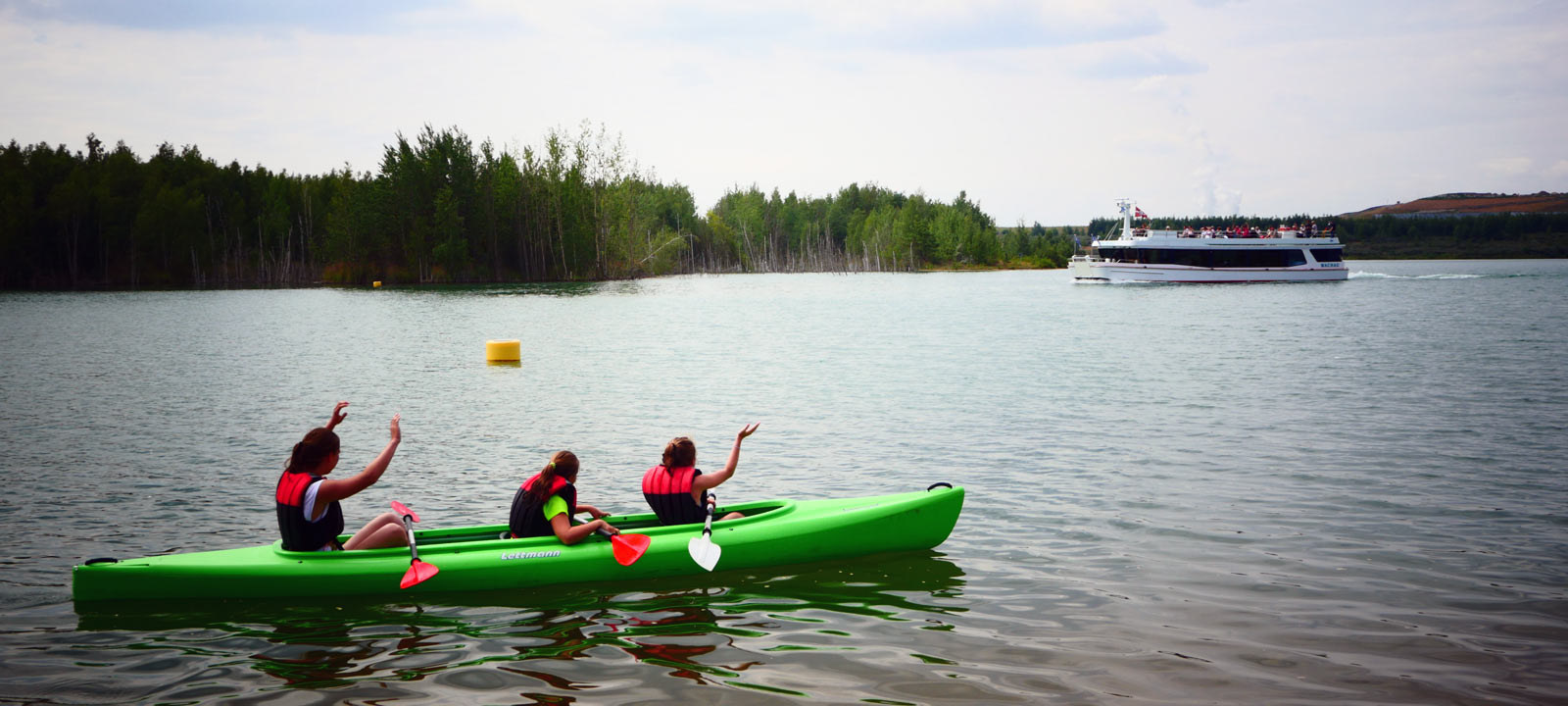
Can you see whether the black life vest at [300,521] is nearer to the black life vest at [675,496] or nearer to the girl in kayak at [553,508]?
the girl in kayak at [553,508]

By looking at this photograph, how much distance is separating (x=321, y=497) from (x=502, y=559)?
142 cm

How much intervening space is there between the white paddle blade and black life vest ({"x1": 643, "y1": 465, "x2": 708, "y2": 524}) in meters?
0.39

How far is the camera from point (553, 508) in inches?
332

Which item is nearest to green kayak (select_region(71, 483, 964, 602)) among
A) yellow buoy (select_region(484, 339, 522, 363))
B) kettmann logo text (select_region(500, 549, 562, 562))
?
kettmann logo text (select_region(500, 549, 562, 562))

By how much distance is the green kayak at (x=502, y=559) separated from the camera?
798cm

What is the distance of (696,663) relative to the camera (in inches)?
268

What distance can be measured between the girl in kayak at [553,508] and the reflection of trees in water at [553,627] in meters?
0.49

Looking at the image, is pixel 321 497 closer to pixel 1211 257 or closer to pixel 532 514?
pixel 532 514

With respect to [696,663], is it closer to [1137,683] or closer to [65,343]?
[1137,683]

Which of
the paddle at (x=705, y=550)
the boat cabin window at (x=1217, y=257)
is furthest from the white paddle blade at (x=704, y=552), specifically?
the boat cabin window at (x=1217, y=257)

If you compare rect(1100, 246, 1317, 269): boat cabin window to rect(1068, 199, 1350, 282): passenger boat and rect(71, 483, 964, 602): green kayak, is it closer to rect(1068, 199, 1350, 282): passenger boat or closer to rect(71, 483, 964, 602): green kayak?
rect(1068, 199, 1350, 282): passenger boat

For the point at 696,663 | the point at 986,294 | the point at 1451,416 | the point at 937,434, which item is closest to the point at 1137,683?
the point at 696,663

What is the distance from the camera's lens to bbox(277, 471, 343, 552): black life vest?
7797mm

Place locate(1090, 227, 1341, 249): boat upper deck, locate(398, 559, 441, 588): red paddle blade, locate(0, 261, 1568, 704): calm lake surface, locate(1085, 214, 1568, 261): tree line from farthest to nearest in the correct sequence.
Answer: locate(1085, 214, 1568, 261): tree line, locate(1090, 227, 1341, 249): boat upper deck, locate(398, 559, 441, 588): red paddle blade, locate(0, 261, 1568, 704): calm lake surface
